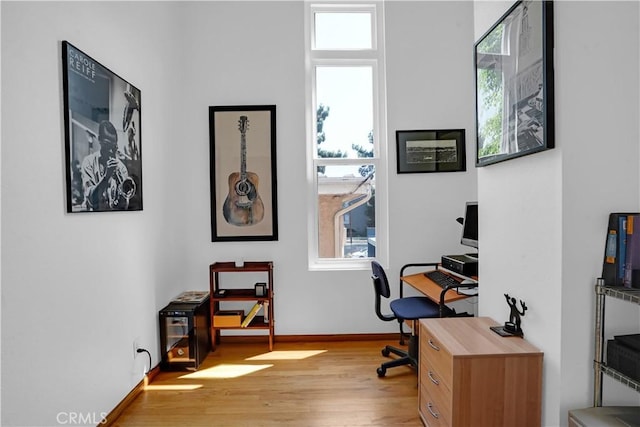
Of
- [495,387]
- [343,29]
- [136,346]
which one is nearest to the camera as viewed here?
[495,387]

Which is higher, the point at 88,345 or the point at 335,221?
the point at 335,221

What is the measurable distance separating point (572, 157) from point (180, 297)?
10.3 ft

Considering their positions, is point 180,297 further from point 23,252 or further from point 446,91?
point 446,91

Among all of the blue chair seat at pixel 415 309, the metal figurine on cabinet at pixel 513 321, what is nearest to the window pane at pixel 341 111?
the blue chair seat at pixel 415 309

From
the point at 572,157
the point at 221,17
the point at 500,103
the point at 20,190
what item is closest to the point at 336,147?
the point at 221,17

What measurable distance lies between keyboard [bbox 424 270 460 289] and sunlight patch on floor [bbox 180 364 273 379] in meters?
1.57

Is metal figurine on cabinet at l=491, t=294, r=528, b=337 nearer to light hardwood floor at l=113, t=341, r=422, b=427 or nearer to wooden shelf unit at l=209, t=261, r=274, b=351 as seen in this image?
light hardwood floor at l=113, t=341, r=422, b=427

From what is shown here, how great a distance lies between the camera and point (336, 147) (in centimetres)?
387

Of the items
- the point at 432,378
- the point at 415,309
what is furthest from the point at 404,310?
the point at 432,378

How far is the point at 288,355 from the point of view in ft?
11.1

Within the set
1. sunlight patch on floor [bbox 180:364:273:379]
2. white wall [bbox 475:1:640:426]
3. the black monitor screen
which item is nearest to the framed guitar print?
sunlight patch on floor [bbox 180:364:273:379]
